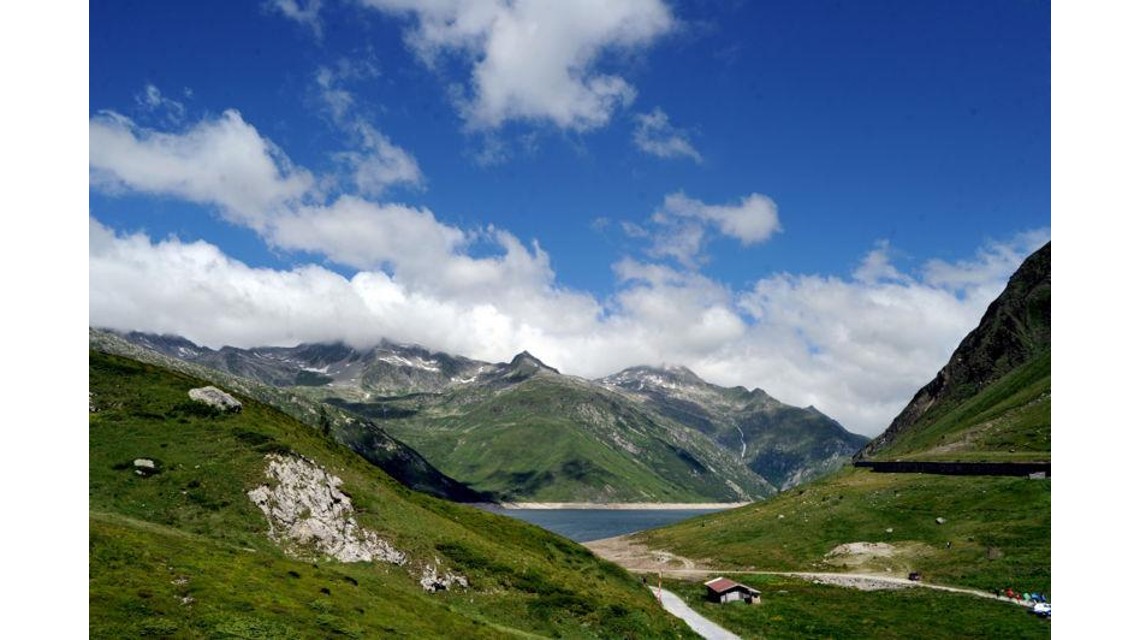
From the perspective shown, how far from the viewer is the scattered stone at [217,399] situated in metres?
78.4

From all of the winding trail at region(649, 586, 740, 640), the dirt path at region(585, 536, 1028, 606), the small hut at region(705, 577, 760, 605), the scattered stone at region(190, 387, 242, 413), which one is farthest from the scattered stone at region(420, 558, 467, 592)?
the dirt path at region(585, 536, 1028, 606)

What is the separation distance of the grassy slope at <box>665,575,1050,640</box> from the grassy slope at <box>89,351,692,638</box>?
1402 centimetres

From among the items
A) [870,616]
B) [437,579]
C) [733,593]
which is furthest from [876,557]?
[437,579]

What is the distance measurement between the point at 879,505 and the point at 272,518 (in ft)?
447

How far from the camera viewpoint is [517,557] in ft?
250

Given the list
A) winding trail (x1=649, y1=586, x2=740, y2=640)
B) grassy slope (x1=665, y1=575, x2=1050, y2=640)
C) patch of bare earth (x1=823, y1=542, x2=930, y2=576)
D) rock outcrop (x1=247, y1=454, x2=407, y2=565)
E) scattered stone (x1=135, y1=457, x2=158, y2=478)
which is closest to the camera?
rock outcrop (x1=247, y1=454, x2=407, y2=565)

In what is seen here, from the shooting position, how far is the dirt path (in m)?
102

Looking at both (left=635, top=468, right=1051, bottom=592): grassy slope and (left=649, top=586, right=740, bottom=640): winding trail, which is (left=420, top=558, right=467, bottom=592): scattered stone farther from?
(left=635, top=468, right=1051, bottom=592): grassy slope

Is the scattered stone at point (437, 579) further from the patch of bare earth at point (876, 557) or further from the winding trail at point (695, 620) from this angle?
the patch of bare earth at point (876, 557)

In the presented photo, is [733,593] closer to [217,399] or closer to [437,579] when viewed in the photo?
[437,579]

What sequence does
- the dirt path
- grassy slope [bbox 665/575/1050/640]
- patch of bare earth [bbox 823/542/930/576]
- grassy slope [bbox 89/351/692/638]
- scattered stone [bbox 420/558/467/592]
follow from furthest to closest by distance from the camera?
1. patch of bare earth [bbox 823/542/930/576]
2. the dirt path
3. grassy slope [bbox 665/575/1050/640]
4. scattered stone [bbox 420/558/467/592]
5. grassy slope [bbox 89/351/692/638]
